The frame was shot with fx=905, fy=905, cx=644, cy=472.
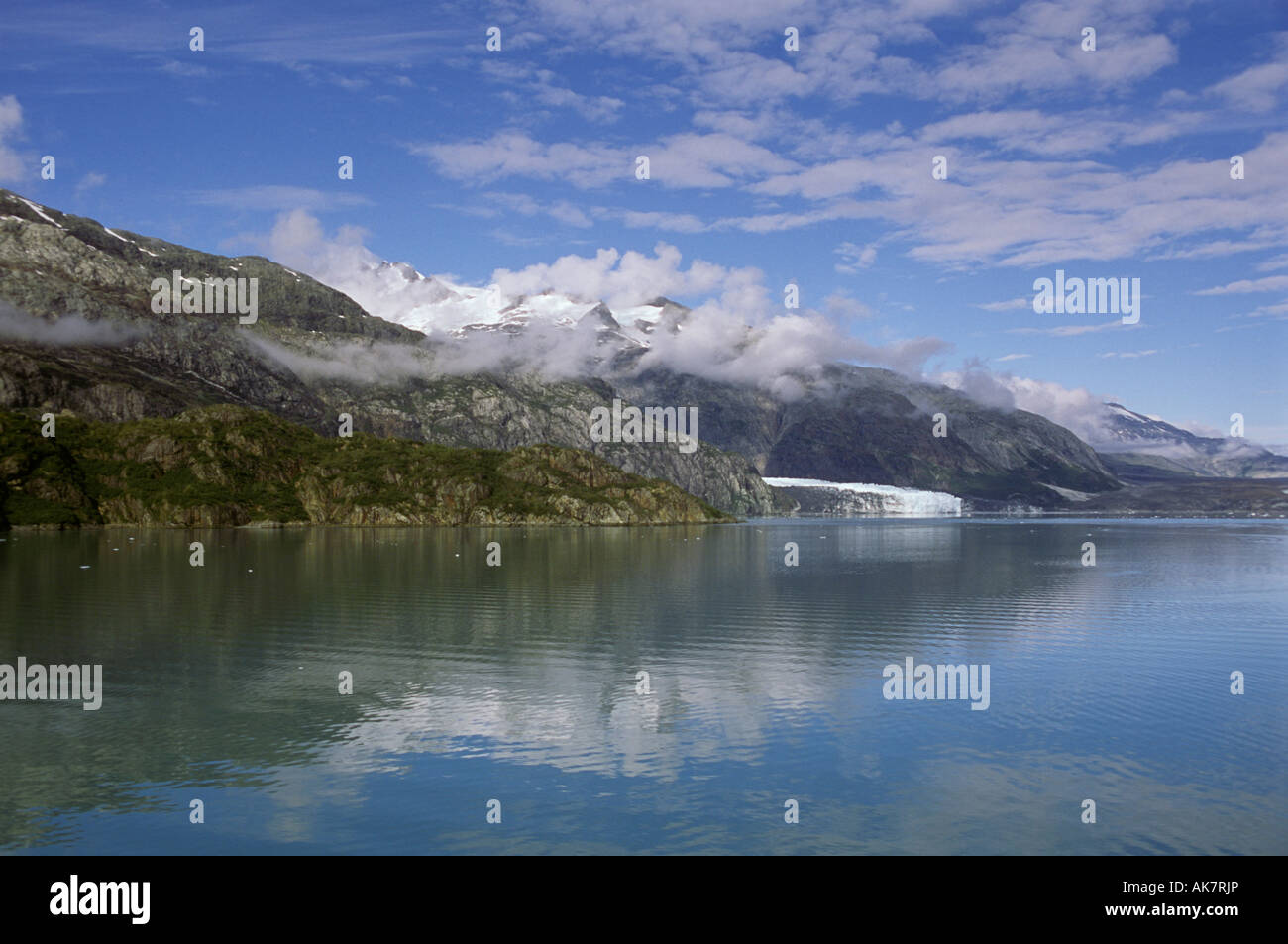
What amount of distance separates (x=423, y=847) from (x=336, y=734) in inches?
559

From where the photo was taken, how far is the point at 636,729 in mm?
41500

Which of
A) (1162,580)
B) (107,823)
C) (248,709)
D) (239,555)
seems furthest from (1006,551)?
(107,823)

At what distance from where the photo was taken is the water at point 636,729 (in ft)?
97.7

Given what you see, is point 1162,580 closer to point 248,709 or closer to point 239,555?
point 248,709

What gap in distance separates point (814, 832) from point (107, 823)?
23.1 meters

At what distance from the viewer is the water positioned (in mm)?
29766

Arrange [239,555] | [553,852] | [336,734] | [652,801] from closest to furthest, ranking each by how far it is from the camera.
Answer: [553,852] < [652,801] < [336,734] < [239,555]

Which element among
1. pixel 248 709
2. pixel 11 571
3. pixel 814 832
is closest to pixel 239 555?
pixel 11 571

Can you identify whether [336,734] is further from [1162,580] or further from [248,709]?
[1162,580]

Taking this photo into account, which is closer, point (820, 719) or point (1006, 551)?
point (820, 719)
